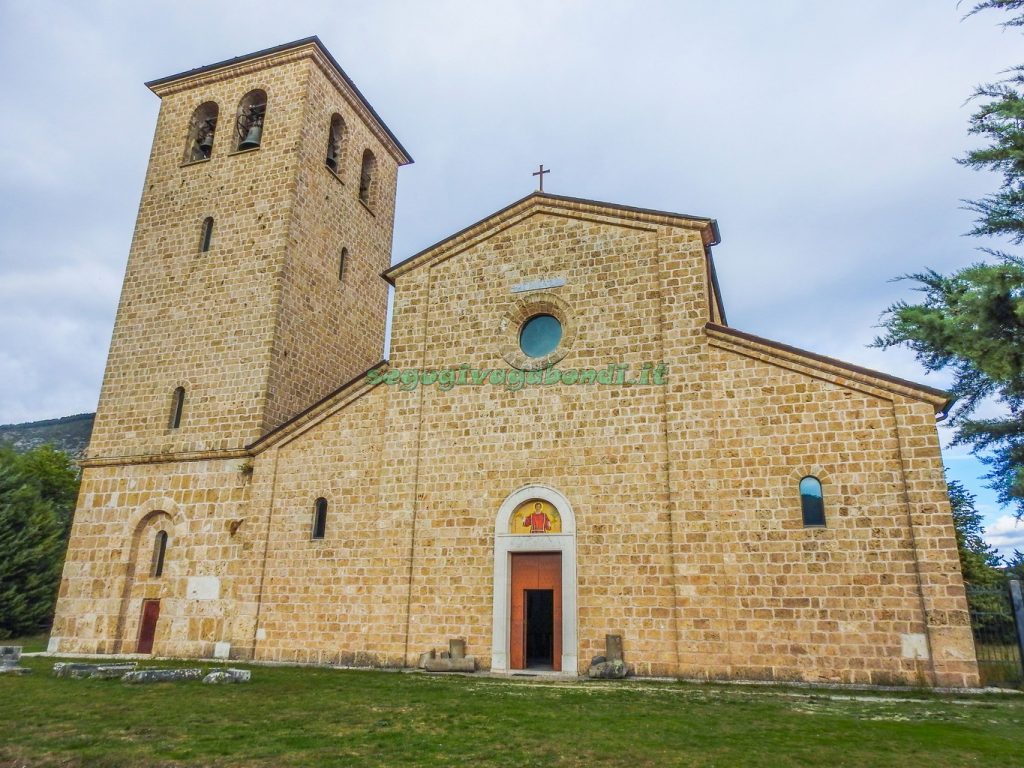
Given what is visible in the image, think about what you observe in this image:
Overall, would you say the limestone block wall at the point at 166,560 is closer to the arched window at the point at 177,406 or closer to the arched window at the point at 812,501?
the arched window at the point at 177,406

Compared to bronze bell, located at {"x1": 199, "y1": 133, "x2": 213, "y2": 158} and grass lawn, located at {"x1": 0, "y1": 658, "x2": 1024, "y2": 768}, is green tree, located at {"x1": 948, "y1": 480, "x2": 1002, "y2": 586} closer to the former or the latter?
grass lawn, located at {"x1": 0, "y1": 658, "x2": 1024, "y2": 768}

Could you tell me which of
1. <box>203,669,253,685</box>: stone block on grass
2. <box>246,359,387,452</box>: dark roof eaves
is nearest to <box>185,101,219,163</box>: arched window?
<box>246,359,387,452</box>: dark roof eaves

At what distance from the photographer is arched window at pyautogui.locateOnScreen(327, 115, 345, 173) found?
817 inches

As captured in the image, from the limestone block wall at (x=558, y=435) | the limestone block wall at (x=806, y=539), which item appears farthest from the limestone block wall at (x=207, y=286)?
the limestone block wall at (x=806, y=539)

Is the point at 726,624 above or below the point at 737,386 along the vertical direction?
below

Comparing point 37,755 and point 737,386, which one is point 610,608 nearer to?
point 737,386

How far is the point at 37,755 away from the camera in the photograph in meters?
6.32

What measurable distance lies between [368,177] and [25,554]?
16.6 meters

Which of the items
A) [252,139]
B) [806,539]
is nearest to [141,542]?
[252,139]

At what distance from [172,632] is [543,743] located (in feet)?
38.1

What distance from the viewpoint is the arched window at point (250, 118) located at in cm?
1959

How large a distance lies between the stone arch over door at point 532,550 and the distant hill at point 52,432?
6736cm

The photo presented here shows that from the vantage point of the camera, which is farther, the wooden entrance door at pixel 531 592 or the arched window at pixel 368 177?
the arched window at pixel 368 177

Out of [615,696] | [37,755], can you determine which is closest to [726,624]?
[615,696]
